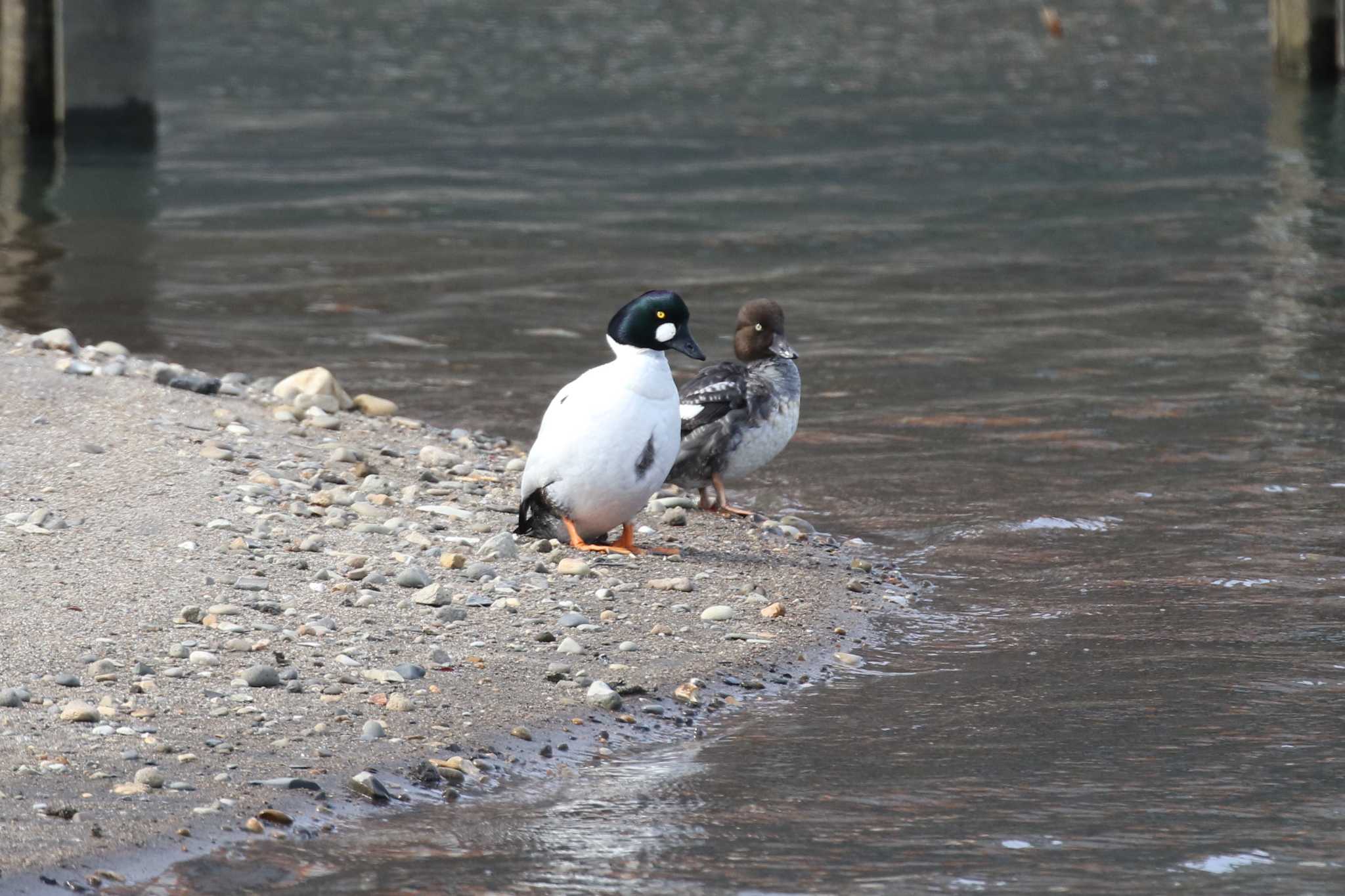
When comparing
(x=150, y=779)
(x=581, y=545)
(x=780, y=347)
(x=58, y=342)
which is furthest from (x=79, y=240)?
(x=150, y=779)

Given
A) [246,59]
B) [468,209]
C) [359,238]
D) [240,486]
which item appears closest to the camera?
[240,486]

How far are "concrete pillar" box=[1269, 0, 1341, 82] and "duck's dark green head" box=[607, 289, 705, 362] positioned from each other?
19.1 metres

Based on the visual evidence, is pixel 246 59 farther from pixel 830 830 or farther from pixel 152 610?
pixel 830 830

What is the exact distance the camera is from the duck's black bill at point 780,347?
8.52m

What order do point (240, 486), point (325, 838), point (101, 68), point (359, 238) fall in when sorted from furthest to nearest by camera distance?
1. point (101, 68)
2. point (359, 238)
3. point (240, 486)
4. point (325, 838)

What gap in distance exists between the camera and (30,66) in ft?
65.6

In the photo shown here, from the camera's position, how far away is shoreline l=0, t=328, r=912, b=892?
192 inches

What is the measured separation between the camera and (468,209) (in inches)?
675

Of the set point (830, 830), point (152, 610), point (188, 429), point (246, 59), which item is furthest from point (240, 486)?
point (246, 59)

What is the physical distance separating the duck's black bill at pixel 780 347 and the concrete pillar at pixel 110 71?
1424 cm

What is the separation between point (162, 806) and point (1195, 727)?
Result: 300 centimetres

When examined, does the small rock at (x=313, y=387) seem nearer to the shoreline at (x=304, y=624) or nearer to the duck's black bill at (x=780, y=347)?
the shoreline at (x=304, y=624)

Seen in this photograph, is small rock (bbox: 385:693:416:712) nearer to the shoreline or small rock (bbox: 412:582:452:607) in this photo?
the shoreline

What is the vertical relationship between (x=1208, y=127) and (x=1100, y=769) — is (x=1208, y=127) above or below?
above
